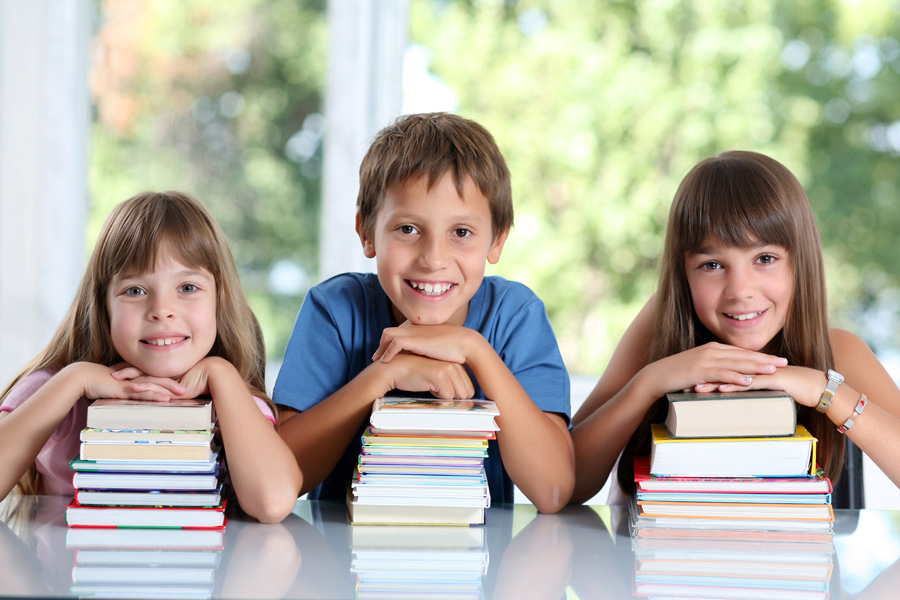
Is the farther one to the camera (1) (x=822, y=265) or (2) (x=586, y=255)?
(2) (x=586, y=255)

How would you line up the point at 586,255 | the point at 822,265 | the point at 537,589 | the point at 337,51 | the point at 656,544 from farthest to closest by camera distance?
the point at 586,255 < the point at 337,51 < the point at 822,265 < the point at 656,544 < the point at 537,589

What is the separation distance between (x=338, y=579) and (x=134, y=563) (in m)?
0.24

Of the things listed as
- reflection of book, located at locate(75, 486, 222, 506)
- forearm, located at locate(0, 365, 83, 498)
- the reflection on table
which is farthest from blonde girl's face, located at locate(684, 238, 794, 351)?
forearm, located at locate(0, 365, 83, 498)

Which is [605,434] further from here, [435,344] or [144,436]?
[144,436]

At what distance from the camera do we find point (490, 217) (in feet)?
4.41

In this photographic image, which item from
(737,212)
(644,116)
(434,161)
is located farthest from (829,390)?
(644,116)

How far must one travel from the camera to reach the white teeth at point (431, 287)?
1285 millimetres

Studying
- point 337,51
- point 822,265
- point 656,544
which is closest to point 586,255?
point 337,51

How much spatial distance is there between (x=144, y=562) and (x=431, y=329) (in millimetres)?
529

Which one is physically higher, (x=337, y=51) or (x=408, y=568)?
(x=337, y=51)

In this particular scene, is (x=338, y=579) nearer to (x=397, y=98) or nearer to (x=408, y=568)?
(x=408, y=568)

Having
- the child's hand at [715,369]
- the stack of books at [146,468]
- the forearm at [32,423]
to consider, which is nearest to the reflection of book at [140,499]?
the stack of books at [146,468]

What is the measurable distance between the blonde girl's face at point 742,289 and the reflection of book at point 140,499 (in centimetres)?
83

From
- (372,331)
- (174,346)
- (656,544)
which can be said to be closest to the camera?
(656,544)
